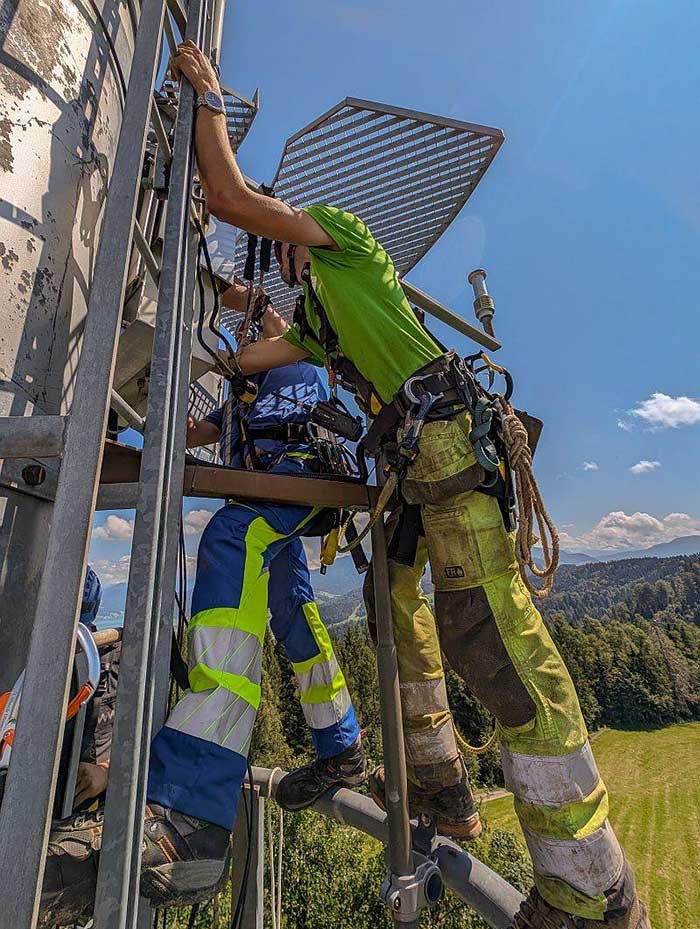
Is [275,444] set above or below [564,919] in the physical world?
above

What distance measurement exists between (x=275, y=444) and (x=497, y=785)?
7371 centimetres

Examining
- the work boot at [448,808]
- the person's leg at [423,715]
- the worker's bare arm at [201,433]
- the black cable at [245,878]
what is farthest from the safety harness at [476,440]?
the worker's bare arm at [201,433]

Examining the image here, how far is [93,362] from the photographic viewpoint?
125cm

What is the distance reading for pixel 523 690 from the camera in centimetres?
207

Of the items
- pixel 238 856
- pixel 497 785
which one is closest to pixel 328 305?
pixel 238 856

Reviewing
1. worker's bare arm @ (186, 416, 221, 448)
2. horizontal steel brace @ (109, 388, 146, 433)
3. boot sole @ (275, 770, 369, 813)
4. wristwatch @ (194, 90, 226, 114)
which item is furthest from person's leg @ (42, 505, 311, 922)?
worker's bare arm @ (186, 416, 221, 448)

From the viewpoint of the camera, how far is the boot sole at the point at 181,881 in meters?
1.57

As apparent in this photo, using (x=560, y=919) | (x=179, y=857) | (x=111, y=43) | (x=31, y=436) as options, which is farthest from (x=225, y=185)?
(x=560, y=919)

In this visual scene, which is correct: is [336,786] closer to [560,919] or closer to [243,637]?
[560,919]

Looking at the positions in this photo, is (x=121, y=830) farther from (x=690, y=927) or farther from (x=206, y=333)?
(x=690, y=927)

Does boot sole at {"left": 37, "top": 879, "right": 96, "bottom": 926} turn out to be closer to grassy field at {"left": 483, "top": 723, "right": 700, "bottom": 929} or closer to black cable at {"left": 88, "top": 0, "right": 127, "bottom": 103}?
black cable at {"left": 88, "top": 0, "right": 127, "bottom": 103}

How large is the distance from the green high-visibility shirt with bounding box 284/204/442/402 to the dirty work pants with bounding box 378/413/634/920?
0.40 metres

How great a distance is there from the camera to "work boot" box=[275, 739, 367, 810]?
3.17 meters

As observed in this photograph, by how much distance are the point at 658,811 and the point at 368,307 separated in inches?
Answer: 3031
